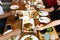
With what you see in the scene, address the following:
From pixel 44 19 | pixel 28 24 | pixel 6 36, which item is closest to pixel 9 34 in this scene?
pixel 6 36

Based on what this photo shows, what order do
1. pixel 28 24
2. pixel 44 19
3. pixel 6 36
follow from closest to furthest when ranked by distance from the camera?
1. pixel 6 36
2. pixel 28 24
3. pixel 44 19

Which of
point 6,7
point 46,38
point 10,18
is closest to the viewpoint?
point 46,38

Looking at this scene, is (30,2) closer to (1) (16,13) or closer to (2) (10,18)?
(1) (16,13)

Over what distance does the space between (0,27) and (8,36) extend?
2.36 feet

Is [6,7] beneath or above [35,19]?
beneath

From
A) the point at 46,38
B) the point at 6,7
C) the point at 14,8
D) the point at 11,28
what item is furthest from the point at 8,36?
the point at 6,7

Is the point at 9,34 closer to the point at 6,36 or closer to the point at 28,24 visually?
the point at 6,36

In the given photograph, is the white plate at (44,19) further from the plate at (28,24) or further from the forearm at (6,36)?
the forearm at (6,36)

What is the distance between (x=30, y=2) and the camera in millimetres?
2652

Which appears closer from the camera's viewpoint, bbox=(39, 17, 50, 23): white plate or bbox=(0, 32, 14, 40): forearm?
bbox=(0, 32, 14, 40): forearm

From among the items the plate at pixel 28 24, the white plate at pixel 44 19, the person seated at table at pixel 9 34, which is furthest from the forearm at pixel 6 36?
the white plate at pixel 44 19

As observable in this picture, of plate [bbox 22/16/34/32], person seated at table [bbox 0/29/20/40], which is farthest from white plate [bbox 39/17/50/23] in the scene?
person seated at table [bbox 0/29/20/40]

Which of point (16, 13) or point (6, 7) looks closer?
point (16, 13)

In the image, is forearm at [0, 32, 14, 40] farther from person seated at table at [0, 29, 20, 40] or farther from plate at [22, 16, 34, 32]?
plate at [22, 16, 34, 32]
